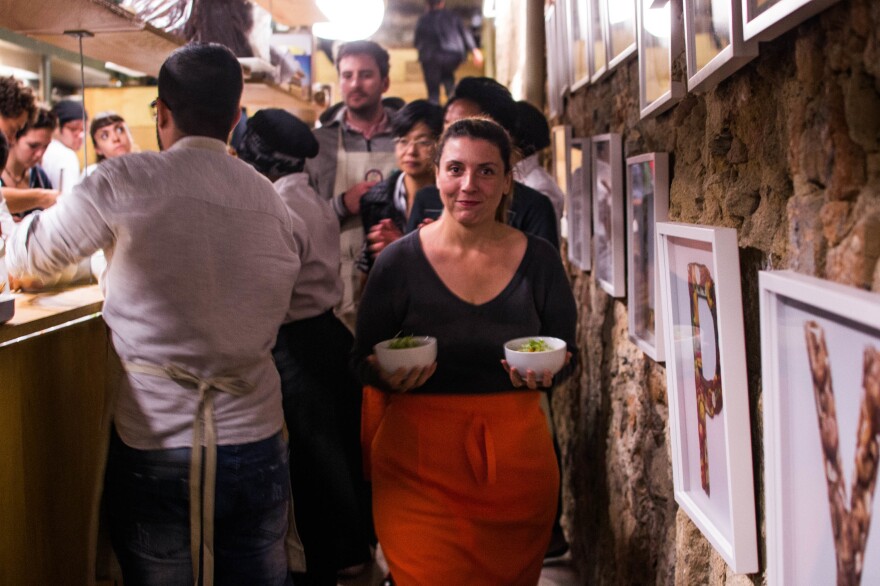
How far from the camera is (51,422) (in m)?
2.20

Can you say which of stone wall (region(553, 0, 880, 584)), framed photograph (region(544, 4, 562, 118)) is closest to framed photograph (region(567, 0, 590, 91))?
stone wall (region(553, 0, 880, 584))

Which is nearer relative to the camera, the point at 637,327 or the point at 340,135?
the point at 637,327

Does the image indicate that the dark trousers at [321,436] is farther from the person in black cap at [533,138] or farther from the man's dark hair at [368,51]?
the man's dark hair at [368,51]

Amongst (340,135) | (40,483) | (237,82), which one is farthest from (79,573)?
(340,135)

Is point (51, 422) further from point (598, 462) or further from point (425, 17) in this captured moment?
point (425, 17)

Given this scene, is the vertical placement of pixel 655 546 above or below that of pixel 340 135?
below

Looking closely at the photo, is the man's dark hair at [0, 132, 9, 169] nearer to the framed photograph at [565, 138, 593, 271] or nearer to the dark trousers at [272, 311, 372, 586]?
the dark trousers at [272, 311, 372, 586]

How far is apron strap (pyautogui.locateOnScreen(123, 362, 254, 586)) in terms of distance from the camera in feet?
6.11

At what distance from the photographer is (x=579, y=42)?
3383 mm

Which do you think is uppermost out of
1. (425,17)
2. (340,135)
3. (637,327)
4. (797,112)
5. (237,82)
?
(425,17)

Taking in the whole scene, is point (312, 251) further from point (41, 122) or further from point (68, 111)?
point (68, 111)

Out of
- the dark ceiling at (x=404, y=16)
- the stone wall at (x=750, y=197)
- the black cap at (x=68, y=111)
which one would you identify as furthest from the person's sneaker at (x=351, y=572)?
the dark ceiling at (x=404, y=16)

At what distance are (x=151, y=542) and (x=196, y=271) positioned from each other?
0.62 m

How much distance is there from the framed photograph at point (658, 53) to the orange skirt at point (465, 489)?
890 millimetres
